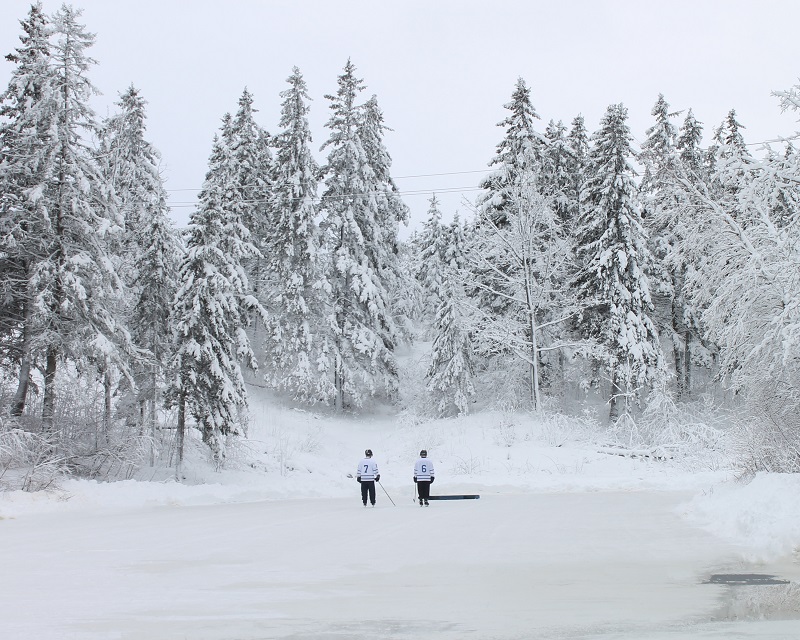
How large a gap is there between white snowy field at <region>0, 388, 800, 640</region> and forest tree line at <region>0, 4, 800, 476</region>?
15.0 feet

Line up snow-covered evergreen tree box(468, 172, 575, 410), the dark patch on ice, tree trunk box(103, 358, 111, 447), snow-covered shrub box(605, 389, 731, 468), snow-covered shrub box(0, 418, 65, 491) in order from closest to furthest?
the dark patch on ice, snow-covered shrub box(0, 418, 65, 491), tree trunk box(103, 358, 111, 447), snow-covered shrub box(605, 389, 731, 468), snow-covered evergreen tree box(468, 172, 575, 410)

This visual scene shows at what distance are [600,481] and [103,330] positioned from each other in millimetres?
16077

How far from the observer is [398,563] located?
29.7ft

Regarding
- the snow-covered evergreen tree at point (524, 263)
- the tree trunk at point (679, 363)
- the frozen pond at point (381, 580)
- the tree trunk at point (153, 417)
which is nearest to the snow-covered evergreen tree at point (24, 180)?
the tree trunk at point (153, 417)

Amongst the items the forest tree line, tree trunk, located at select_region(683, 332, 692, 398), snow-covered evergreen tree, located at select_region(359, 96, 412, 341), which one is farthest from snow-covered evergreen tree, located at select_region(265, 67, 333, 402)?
tree trunk, located at select_region(683, 332, 692, 398)

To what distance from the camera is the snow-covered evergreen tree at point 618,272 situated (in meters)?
32.7

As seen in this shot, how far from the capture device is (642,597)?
696 cm

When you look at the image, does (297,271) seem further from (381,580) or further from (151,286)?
(381,580)

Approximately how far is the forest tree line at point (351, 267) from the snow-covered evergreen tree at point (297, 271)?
0.42 feet

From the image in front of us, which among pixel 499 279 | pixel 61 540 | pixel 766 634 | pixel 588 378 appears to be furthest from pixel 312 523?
pixel 588 378

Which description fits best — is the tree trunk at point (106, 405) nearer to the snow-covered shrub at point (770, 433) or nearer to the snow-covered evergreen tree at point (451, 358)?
the snow-covered shrub at point (770, 433)

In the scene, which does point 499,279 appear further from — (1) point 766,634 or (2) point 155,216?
(1) point 766,634

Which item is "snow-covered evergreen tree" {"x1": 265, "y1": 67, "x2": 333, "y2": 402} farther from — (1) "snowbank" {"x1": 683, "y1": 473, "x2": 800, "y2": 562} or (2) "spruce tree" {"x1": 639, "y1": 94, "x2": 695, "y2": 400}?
(1) "snowbank" {"x1": 683, "y1": 473, "x2": 800, "y2": 562}

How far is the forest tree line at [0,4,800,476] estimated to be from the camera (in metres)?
20.2
